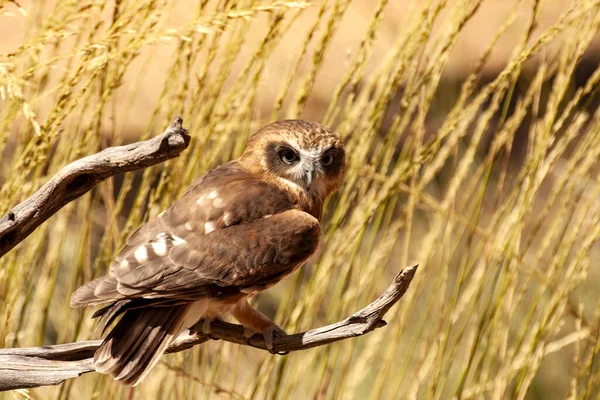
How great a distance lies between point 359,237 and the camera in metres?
2.03

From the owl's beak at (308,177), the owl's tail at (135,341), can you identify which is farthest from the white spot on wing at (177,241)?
the owl's beak at (308,177)

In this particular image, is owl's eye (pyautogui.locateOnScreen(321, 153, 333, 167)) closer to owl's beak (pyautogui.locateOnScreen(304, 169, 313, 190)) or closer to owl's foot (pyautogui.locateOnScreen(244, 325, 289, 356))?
owl's beak (pyautogui.locateOnScreen(304, 169, 313, 190))

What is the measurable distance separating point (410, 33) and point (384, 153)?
1.10ft

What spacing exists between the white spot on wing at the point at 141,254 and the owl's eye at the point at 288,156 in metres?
0.54

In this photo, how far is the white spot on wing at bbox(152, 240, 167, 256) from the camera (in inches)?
65.9

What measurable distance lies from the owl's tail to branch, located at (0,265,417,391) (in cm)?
3

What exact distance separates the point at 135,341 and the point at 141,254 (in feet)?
0.51

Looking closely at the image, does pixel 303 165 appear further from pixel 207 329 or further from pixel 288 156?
pixel 207 329

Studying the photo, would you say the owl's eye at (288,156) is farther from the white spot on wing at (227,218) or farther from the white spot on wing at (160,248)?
the white spot on wing at (160,248)

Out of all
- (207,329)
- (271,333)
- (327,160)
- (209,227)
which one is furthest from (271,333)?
(327,160)

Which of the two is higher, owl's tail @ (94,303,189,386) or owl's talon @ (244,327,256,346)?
owl's tail @ (94,303,189,386)

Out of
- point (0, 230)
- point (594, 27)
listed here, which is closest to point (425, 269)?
point (594, 27)

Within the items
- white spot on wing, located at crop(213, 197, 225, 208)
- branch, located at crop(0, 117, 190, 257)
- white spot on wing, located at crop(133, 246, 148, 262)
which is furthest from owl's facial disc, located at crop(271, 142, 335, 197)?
branch, located at crop(0, 117, 190, 257)

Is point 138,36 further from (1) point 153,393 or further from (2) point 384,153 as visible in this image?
(1) point 153,393
